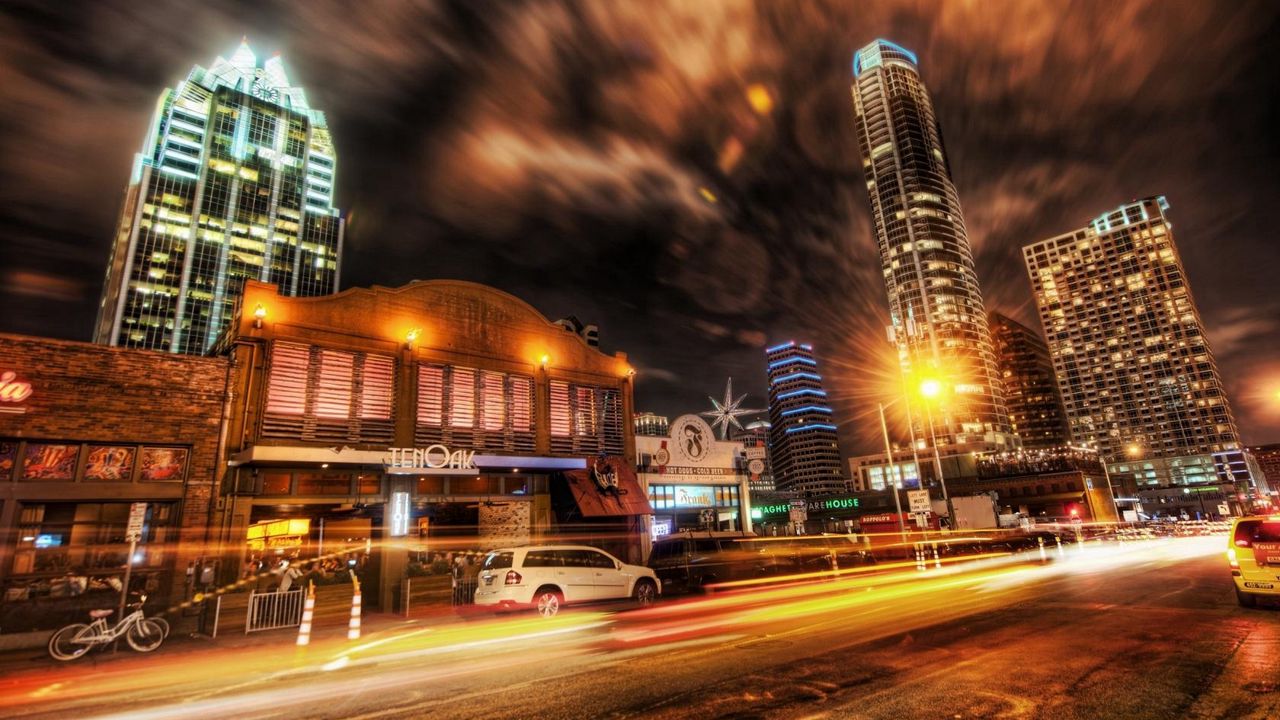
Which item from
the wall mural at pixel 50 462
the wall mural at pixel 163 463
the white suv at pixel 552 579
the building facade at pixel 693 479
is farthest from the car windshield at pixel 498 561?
the building facade at pixel 693 479

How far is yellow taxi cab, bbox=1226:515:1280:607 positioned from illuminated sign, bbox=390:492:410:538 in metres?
21.9

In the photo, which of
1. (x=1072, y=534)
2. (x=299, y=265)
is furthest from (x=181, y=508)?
(x=299, y=265)

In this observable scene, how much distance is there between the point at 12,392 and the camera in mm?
14594

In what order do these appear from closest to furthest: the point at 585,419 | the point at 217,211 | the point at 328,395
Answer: the point at 328,395, the point at 585,419, the point at 217,211

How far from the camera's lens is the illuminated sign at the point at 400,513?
19.8 m

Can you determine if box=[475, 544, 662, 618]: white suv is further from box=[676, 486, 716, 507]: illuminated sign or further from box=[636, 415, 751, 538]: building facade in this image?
box=[676, 486, 716, 507]: illuminated sign

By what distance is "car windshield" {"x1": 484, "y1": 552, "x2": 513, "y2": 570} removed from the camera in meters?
15.2

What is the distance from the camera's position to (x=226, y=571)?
16.3 metres

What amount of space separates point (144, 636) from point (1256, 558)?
80.8ft

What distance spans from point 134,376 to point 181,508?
4.02 metres

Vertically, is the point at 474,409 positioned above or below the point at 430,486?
above

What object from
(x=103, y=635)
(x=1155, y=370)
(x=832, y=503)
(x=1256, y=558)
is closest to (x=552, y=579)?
(x=103, y=635)

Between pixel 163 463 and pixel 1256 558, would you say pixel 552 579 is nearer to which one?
pixel 163 463

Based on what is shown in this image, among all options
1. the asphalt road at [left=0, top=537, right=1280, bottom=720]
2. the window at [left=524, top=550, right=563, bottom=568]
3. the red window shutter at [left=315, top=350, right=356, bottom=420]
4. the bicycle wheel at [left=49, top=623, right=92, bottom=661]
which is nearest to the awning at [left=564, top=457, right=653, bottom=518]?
the window at [left=524, top=550, right=563, bottom=568]
